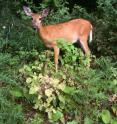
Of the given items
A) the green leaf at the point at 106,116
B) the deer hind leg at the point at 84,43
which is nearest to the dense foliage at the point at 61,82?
the green leaf at the point at 106,116

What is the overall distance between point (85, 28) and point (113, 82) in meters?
1.94

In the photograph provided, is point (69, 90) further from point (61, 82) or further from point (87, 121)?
point (87, 121)

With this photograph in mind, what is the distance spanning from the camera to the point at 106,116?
8.38 meters

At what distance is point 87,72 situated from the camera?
8.77 meters

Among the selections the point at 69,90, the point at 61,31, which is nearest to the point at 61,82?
the point at 69,90

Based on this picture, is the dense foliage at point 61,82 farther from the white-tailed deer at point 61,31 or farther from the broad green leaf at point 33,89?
the white-tailed deer at point 61,31

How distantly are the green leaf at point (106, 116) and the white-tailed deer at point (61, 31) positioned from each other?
5.62ft

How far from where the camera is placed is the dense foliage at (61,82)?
331 inches

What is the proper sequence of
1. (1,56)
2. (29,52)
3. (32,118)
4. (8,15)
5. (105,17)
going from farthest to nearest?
1. (8,15)
2. (105,17)
3. (29,52)
4. (1,56)
5. (32,118)

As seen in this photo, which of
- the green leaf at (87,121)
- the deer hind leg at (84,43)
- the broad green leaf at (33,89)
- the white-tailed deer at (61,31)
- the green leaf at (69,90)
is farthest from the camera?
the deer hind leg at (84,43)

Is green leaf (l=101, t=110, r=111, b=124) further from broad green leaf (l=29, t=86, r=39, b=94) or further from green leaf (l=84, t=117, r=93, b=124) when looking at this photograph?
broad green leaf (l=29, t=86, r=39, b=94)

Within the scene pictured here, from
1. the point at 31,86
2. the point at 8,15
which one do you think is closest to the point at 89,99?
the point at 31,86

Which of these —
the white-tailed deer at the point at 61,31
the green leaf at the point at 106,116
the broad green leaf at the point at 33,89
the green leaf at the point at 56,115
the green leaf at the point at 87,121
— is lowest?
the green leaf at the point at 56,115

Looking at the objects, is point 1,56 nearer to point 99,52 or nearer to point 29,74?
point 29,74
